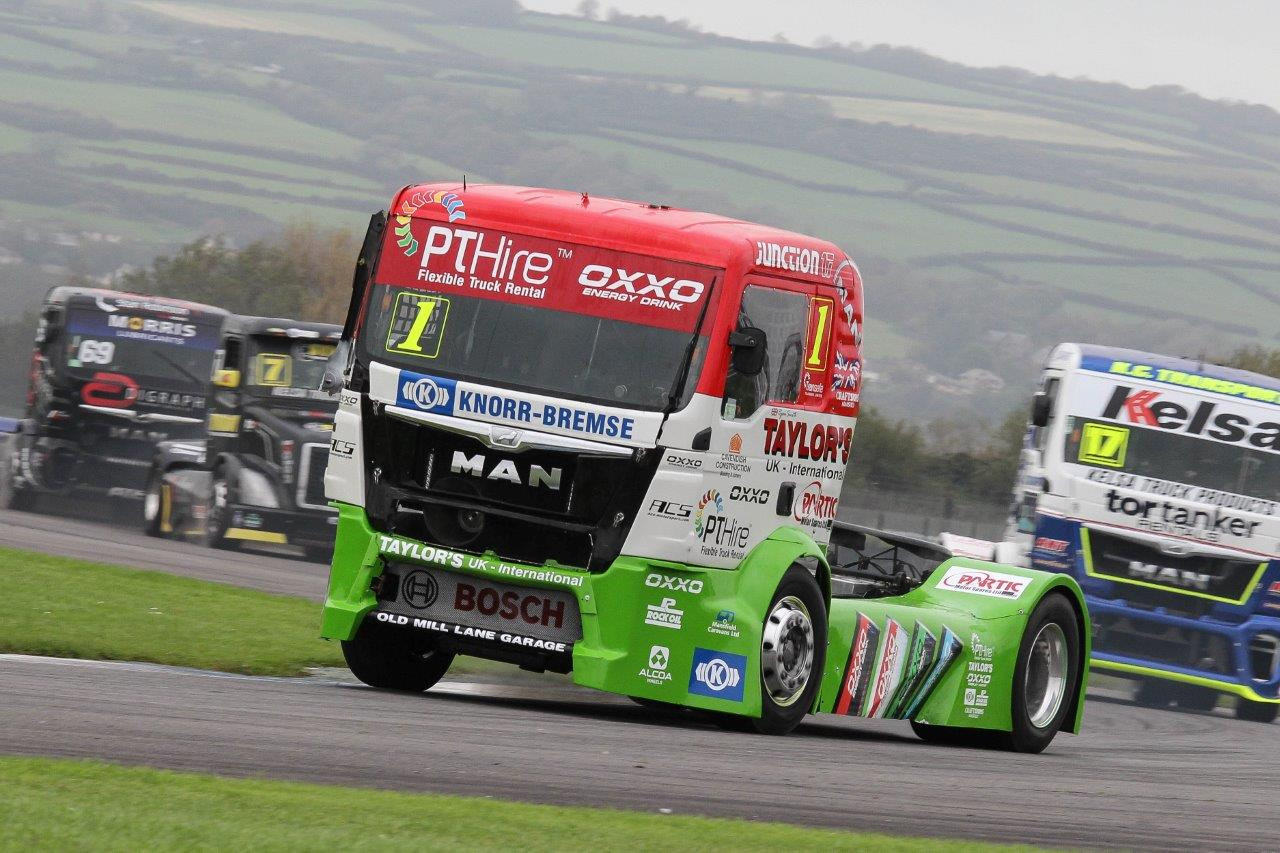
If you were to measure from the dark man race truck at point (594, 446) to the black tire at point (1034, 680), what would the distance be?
1872 millimetres

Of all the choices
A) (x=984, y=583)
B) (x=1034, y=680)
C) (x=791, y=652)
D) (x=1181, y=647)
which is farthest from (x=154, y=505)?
(x=791, y=652)

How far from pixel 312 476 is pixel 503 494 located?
47.7 ft

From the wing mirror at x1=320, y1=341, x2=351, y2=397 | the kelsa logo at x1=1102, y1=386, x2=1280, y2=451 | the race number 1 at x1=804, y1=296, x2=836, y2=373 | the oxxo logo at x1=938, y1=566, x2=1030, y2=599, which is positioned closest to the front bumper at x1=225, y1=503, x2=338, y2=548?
the kelsa logo at x1=1102, y1=386, x2=1280, y2=451

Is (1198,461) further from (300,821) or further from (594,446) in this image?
(300,821)

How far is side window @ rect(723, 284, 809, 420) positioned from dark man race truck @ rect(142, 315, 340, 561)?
13775 millimetres

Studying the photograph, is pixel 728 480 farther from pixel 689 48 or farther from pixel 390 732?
pixel 689 48

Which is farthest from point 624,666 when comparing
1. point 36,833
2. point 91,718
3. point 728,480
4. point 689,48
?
point 689,48

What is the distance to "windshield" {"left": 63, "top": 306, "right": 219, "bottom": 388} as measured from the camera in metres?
27.2

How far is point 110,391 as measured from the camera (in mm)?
27234

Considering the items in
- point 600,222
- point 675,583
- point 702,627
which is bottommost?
point 702,627

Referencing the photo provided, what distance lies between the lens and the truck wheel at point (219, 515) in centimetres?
2456

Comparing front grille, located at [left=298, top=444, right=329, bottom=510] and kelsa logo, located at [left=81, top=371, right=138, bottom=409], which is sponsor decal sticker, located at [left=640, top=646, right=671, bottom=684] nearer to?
front grille, located at [left=298, top=444, right=329, bottom=510]

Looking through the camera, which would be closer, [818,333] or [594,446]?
[594,446]

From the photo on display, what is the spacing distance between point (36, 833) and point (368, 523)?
504cm
